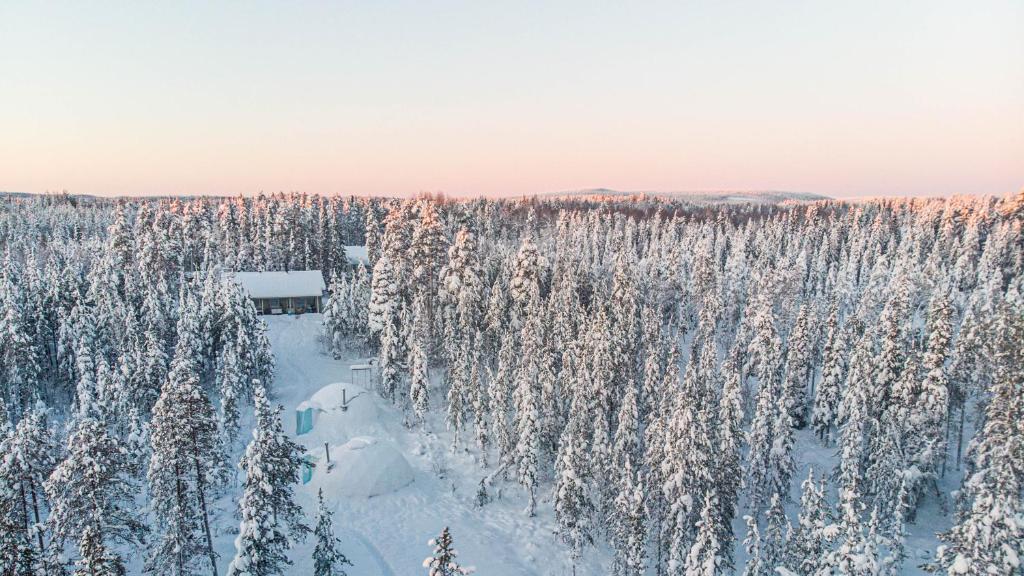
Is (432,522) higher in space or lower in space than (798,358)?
lower

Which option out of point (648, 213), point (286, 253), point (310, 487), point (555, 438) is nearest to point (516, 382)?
point (555, 438)

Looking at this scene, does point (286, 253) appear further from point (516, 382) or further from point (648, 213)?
point (648, 213)

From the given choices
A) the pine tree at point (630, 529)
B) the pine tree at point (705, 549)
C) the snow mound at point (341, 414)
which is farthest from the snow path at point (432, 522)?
the pine tree at point (705, 549)

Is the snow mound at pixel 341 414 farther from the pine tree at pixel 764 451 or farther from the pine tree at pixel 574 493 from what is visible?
the pine tree at pixel 764 451

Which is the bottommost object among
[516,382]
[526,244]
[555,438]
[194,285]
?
[555,438]

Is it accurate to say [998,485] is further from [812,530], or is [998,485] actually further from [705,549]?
[705,549]

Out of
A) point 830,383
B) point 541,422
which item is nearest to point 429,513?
point 541,422
